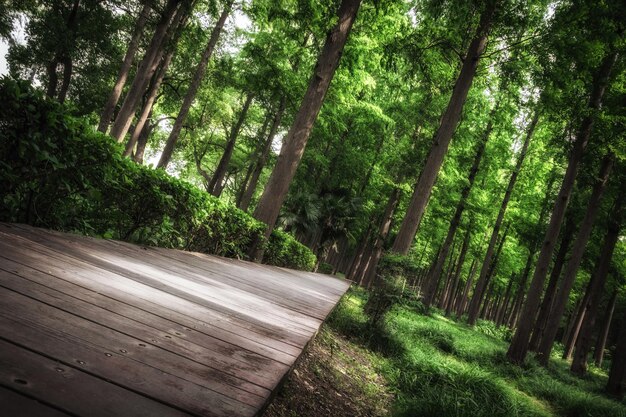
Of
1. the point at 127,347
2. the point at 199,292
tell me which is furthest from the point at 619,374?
the point at 127,347

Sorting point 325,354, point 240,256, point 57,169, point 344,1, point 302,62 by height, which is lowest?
point 325,354

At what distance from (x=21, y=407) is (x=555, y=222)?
504 inches

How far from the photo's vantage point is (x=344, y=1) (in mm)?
9312

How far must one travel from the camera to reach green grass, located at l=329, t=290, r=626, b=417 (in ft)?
16.2

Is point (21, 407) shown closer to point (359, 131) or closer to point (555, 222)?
point (555, 222)

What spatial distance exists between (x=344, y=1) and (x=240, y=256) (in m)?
6.86

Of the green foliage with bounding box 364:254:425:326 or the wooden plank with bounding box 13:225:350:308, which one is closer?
the wooden plank with bounding box 13:225:350:308

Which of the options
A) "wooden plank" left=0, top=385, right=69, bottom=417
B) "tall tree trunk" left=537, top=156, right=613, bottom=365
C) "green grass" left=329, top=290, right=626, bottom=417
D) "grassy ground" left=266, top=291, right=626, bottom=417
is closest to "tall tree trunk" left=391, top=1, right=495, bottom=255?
"green grass" left=329, top=290, right=626, bottom=417

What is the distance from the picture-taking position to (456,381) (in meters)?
5.98

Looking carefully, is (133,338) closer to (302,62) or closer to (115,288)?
(115,288)

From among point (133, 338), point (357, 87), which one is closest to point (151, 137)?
point (357, 87)

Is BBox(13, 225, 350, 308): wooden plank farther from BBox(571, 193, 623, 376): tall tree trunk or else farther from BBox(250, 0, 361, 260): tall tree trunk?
BBox(571, 193, 623, 376): tall tree trunk

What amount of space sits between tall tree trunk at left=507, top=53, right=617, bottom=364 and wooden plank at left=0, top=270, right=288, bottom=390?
11.4 metres

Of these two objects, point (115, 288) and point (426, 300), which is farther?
point (426, 300)
